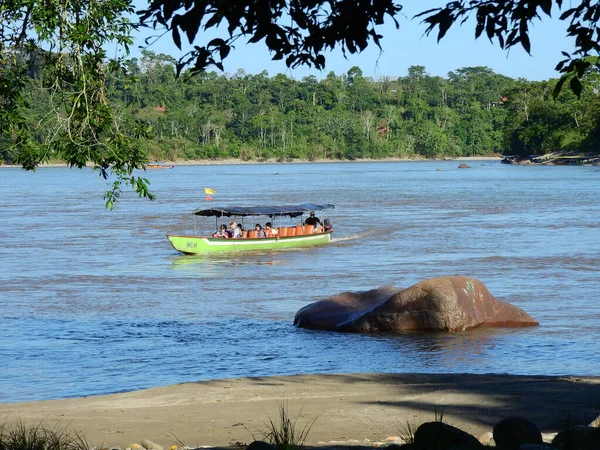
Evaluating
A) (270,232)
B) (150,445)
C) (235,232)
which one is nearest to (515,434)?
(150,445)

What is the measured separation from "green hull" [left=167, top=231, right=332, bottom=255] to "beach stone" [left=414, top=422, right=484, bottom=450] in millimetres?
30448

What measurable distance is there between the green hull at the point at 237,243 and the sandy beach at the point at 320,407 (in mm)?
22975

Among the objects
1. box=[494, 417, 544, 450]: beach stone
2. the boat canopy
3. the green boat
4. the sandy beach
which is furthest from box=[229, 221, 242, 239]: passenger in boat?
box=[494, 417, 544, 450]: beach stone

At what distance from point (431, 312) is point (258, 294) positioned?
8703mm

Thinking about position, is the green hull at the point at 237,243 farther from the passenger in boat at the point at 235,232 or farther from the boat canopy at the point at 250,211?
the boat canopy at the point at 250,211

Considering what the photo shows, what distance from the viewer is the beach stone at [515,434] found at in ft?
24.4

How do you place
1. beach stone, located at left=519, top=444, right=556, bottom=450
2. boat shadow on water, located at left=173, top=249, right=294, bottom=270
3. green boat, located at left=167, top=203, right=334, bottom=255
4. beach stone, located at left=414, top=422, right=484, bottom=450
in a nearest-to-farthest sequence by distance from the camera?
beach stone, located at left=519, top=444, right=556, bottom=450 → beach stone, located at left=414, top=422, right=484, bottom=450 → boat shadow on water, located at left=173, top=249, right=294, bottom=270 → green boat, located at left=167, top=203, right=334, bottom=255

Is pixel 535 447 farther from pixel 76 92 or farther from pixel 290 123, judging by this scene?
pixel 290 123

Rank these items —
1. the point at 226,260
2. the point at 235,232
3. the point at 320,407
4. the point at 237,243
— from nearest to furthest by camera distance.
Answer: the point at 320,407 → the point at 226,260 → the point at 237,243 → the point at 235,232

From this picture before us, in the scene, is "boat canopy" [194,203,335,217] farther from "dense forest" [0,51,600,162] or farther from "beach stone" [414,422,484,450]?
"dense forest" [0,51,600,162]

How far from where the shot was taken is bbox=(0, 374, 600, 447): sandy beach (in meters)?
10.7

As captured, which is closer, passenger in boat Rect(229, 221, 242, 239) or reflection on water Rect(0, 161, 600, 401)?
reflection on water Rect(0, 161, 600, 401)

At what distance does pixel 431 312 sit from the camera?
1903 centimetres

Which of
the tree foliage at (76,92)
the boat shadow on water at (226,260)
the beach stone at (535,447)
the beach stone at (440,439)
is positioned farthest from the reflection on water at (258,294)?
the beach stone at (535,447)
